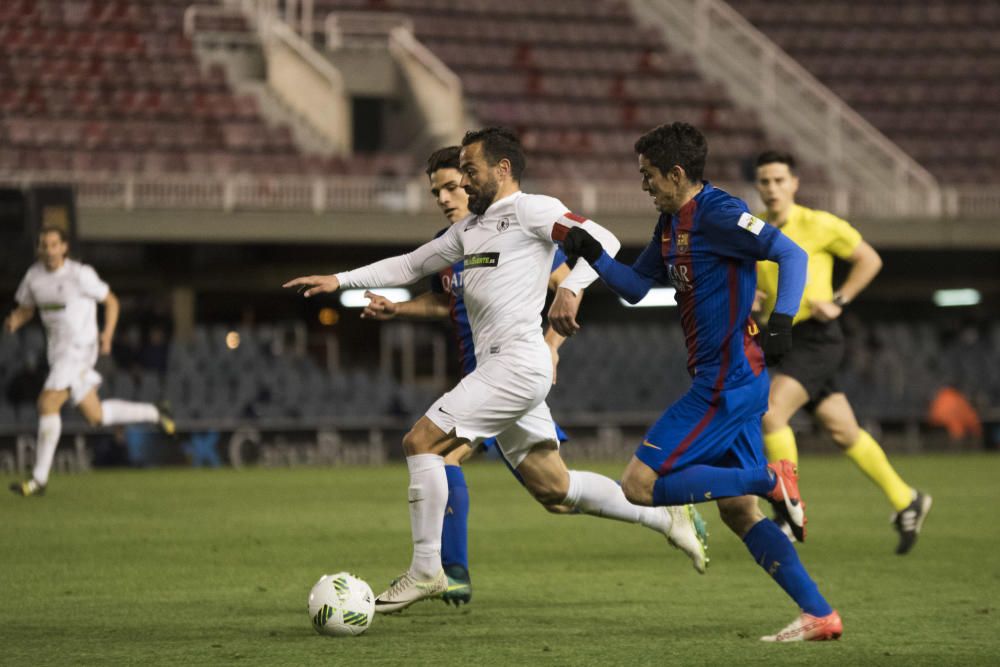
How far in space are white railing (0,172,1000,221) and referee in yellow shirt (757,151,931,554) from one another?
12234 mm

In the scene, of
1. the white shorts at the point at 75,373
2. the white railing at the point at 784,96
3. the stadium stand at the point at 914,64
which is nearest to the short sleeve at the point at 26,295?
the white shorts at the point at 75,373

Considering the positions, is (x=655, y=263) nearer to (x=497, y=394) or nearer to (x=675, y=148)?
(x=675, y=148)

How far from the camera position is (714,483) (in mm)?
5609

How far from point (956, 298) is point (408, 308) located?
21.6m

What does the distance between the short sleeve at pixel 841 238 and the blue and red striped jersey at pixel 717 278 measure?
3.31m

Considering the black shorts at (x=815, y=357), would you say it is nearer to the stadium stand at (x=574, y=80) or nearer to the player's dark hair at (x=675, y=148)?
the player's dark hair at (x=675, y=148)

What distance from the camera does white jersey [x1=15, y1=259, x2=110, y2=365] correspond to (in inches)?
519

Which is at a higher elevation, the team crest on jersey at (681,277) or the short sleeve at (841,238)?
the team crest on jersey at (681,277)

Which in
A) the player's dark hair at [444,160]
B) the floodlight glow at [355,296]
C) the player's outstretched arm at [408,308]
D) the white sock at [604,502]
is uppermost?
the player's dark hair at [444,160]

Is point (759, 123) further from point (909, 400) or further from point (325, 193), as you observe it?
point (325, 193)

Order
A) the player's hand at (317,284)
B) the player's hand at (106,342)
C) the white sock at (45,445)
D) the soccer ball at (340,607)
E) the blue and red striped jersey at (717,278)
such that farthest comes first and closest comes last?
the player's hand at (106,342)
the white sock at (45,445)
the player's hand at (317,284)
the soccer ball at (340,607)
the blue and red striped jersey at (717,278)

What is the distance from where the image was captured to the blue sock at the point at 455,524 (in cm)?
680

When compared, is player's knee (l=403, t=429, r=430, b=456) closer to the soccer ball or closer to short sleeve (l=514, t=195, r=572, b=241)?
the soccer ball

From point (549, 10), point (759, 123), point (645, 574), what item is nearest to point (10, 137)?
point (549, 10)
